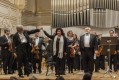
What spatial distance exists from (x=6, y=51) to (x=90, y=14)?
5656 mm

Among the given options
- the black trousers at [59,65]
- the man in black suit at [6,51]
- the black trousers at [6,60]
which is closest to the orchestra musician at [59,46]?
the black trousers at [59,65]

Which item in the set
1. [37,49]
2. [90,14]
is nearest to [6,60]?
[37,49]

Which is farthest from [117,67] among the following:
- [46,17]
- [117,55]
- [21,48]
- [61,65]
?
[46,17]

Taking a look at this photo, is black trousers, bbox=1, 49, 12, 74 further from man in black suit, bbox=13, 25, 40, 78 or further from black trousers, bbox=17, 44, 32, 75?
man in black suit, bbox=13, 25, 40, 78

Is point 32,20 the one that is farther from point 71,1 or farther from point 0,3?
point 0,3

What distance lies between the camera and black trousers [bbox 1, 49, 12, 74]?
12586mm

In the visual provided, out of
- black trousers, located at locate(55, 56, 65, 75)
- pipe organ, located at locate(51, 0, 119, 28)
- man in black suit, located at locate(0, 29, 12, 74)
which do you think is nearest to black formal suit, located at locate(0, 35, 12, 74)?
man in black suit, located at locate(0, 29, 12, 74)

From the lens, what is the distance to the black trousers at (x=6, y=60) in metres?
12.6

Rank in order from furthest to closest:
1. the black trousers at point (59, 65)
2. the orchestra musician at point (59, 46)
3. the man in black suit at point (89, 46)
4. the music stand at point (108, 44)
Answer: the music stand at point (108, 44) → the black trousers at point (59, 65) → the orchestra musician at point (59, 46) → the man in black suit at point (89, 46)

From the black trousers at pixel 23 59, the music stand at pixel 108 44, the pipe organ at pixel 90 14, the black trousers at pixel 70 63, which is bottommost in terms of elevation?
the black trousers at pixel 70 63

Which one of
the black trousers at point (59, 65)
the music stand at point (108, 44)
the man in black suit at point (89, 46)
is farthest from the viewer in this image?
the music stand at point (108, 44)

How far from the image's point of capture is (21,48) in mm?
11164

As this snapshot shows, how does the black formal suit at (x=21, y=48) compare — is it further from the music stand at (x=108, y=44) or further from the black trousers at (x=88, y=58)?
the music stand at (x=108, y=44)

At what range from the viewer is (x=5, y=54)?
41.3 ft
